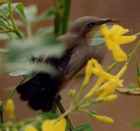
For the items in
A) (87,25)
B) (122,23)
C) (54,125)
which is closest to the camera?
(54,125)

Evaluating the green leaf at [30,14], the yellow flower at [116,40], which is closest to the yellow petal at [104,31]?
the yellow flower at [116,40]

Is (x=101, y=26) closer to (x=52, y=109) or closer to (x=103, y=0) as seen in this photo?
(x=52, y=109)

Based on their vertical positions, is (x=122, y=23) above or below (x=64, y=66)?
below

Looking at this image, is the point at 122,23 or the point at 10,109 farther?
the point at 122,23

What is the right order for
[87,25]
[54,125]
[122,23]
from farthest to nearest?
[122,23] → [87,25] → [54,125]

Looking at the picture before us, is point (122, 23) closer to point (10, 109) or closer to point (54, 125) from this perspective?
point (10, 109)

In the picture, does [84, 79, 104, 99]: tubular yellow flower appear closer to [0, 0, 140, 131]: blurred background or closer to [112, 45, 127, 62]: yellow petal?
[112, 45, 127, 62]: yellow petal

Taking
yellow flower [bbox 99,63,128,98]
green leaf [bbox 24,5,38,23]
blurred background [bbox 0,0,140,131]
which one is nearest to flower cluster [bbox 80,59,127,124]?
yellow flower [bbox 99,63,128,98]

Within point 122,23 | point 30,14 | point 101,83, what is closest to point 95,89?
point 101,83
